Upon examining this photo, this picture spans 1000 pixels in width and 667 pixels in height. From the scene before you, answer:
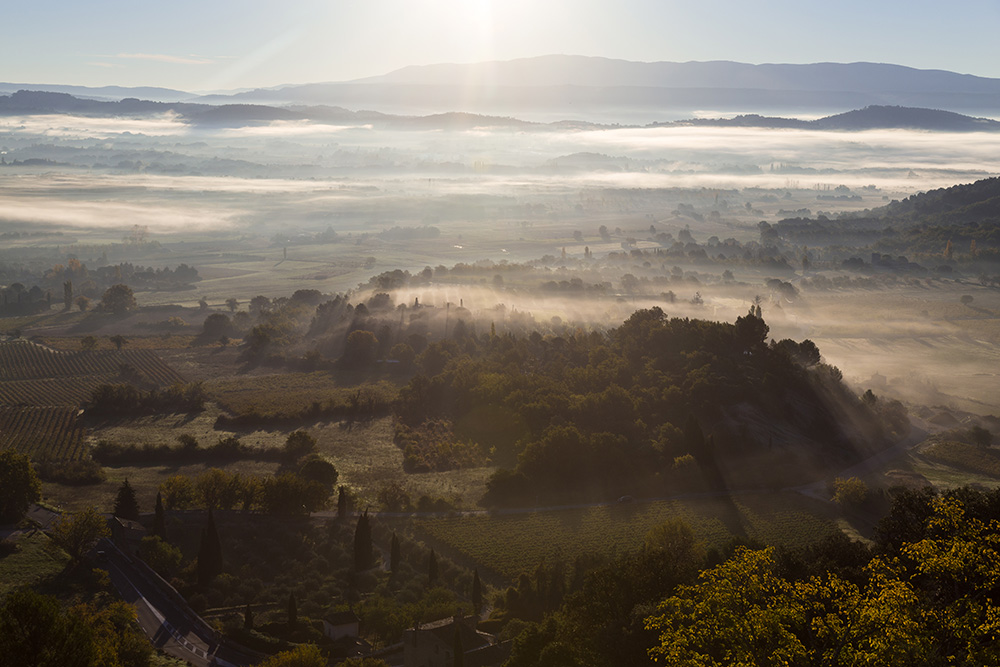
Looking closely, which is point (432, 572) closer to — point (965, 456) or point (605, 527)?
point (605, 527)

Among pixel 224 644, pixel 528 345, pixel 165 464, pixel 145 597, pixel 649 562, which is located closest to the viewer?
pixel 649 562

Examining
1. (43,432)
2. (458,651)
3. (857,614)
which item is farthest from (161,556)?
(857,614)

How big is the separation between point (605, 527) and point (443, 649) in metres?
15.1

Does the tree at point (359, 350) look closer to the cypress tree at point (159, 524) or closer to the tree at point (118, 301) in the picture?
the cypress tree at point (159, 524)

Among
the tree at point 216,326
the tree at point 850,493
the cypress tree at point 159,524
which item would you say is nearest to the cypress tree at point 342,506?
the cypress tree at point 159,524

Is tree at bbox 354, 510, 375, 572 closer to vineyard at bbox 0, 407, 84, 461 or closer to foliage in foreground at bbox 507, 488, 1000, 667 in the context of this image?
foliage in foreground at bbox 507, 488, 1000, 667

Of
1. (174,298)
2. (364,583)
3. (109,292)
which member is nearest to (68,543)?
(364,583)

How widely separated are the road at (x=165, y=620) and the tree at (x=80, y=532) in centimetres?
79

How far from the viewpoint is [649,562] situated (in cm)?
2664

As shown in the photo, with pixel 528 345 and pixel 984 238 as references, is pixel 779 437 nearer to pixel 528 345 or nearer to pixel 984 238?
pixel 528 345

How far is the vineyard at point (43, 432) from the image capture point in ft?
164

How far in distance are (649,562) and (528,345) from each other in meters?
47.5

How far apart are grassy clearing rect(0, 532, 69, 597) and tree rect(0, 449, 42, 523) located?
2.63 metres

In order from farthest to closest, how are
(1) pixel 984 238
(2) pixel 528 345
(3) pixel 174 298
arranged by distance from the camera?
(1) pixel 984 238, (3) pixel 174 298, (2) pixel 528 345
